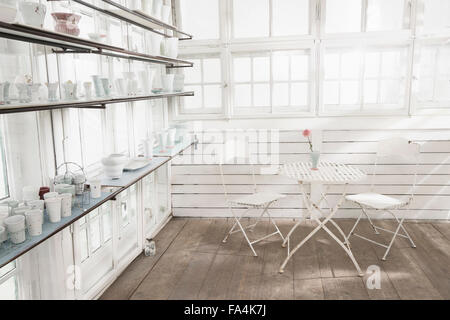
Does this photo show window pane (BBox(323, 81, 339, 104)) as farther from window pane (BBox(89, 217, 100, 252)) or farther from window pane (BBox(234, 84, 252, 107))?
window pane (BBox(89, 217, 100, 252))

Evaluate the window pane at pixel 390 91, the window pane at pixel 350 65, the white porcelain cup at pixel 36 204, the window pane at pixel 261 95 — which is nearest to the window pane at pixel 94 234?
the white porcelain cup at pixel 36 204

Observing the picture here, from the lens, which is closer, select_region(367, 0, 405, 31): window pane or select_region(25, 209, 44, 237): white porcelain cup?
select_region(25, 209, 44, 237): white porcelain cup

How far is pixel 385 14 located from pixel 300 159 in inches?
74.2

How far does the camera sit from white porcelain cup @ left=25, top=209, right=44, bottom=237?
6.16ft

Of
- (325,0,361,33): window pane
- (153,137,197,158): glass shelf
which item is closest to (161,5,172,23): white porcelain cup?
(153,137,197,158): glass shelf

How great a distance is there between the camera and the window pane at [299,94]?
183 inches

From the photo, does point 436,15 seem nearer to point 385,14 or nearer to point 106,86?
point 385,14

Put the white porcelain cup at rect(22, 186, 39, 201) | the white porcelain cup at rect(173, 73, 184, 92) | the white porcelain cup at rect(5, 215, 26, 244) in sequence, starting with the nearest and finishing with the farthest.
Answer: the white porcelain cup at rect(5, 215, 26, 244)
the white porcelain cup at rect(22, 186, 39, 201)
the white porcelain cup at rect(173, 73, 184, 92)

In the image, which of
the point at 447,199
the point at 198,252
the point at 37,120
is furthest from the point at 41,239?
the point at 447,199

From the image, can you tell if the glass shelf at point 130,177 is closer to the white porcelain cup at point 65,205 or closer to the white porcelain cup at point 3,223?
the white porcelain cup at point 65,205

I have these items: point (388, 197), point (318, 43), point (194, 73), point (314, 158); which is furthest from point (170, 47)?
point (388, 197)

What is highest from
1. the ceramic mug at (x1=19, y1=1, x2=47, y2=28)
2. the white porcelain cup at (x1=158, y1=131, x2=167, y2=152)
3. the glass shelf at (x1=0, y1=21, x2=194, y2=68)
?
the ceramic mug at (x1=19, y1=1, x2=47, y2=28)

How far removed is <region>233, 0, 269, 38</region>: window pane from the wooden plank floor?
2321mm
